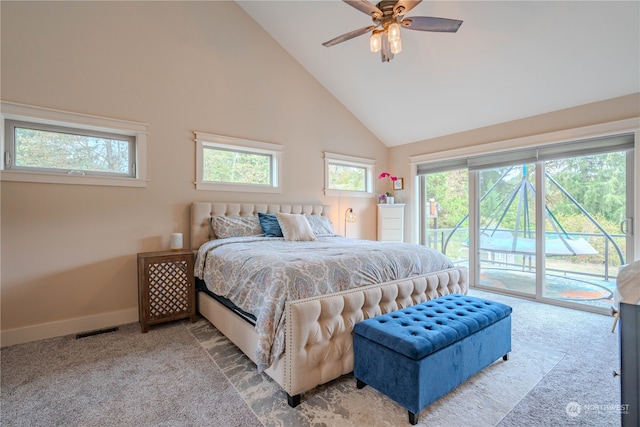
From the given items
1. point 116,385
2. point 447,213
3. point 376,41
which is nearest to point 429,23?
point 376,41

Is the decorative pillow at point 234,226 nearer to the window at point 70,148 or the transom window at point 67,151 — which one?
the window at point 70,148

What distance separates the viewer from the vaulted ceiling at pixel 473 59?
2.72 m

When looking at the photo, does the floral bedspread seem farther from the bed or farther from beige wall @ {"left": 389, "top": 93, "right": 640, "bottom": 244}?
beige wall @ {"left": 389, "top": 93, "right": 640, "bottom": 244}

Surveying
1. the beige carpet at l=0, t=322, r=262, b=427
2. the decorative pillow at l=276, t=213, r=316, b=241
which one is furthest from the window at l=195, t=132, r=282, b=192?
the beige carpet at l=0, t=322, r=262, b=427

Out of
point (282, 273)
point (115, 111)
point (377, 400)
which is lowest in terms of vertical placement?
point (377, 400)

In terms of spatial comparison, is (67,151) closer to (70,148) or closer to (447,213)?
(70,148)

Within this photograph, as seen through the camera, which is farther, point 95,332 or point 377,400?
point 95,332

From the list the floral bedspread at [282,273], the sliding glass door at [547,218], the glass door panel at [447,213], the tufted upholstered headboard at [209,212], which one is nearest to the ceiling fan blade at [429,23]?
the floral bedspread at [282,273]

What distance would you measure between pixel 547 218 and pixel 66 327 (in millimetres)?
5598

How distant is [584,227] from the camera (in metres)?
3.52

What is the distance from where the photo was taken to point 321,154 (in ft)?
15.4

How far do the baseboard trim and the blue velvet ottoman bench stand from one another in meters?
2.58

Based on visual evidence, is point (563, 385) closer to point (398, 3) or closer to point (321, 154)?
point (398, 3)

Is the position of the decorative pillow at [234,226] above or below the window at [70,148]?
below
